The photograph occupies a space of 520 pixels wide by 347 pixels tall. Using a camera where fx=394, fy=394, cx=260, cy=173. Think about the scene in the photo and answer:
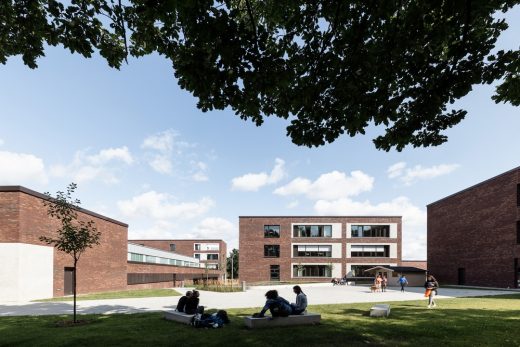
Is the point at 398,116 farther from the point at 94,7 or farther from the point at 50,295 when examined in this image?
the point at 50,295

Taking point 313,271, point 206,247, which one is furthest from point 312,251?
point 206,247

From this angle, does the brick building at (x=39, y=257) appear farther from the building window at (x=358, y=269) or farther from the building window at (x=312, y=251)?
the building window at (x=358, y=269)

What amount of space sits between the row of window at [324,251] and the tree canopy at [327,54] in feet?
175

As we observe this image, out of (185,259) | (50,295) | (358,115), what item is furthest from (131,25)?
(185,259)

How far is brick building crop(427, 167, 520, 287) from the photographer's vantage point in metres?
35.3

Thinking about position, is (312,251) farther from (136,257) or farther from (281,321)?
(281,321)

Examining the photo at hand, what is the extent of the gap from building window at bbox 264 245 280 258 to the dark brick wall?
84.6 feet

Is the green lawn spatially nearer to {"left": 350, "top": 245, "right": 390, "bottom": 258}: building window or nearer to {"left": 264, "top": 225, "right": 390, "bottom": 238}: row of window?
{"left": 350, "top": 245, "right": 390, "bottom": 258}: building window

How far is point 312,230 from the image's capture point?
61.9m

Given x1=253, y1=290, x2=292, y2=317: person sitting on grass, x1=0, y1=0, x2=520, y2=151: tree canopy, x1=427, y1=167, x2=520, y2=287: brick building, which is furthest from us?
x1=427, y1=167, x2=520, y2=287: brick building

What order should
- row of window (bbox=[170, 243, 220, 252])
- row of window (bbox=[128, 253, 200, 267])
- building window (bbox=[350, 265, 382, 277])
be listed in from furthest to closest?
row of window (bbox=[170, 243, 220, 252]) → building window (bbox=[350, 265, 382, 277]) → row of window (bbox=[128, 253, 200, 267])

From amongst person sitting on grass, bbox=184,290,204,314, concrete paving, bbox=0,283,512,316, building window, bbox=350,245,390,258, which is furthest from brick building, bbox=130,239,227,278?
person sitting on grass, bbox=184,290,204,314

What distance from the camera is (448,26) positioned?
27.5ft

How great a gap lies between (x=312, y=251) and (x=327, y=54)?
55.1 metres
